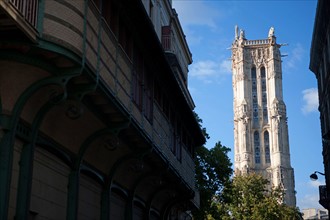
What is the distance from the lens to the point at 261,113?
154500 mm

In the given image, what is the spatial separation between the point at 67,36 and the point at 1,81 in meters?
1.61

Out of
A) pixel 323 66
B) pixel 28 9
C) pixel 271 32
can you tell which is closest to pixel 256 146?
pixel 271 32

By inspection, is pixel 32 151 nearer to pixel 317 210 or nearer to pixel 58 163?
pixel 58 163

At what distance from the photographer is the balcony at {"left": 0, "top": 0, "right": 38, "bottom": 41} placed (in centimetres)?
930

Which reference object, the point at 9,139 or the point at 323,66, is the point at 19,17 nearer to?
the point at 9,139

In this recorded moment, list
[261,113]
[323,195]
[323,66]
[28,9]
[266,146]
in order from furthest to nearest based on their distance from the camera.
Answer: [261,113] < [266,146] < [323,195] < [323,66] < [28,9]

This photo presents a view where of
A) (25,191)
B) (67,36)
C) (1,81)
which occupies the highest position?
(67,36)

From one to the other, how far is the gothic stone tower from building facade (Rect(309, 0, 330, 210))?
3872 inches

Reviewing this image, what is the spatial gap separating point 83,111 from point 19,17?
4.49 meters

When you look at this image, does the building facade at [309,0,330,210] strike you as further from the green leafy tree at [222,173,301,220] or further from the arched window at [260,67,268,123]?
the arched window at [260,67,268,123]

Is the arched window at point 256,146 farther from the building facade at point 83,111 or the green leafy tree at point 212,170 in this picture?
the building facade at point 83,111

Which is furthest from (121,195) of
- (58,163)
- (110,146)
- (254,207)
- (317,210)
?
(317,210)

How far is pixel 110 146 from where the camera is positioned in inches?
640

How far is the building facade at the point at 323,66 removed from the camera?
38.3 meters
